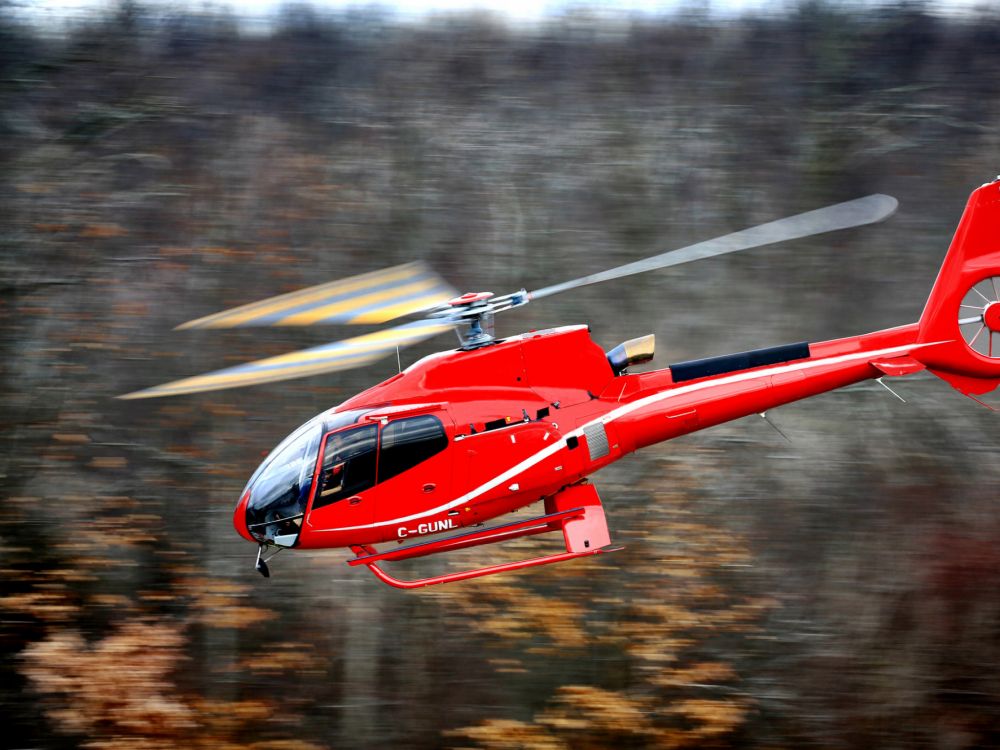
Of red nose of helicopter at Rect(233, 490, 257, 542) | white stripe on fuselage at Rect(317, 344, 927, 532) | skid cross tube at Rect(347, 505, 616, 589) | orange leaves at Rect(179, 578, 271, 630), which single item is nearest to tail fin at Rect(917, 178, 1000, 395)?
white stripe on fuselage at Rect(317, 344, 927, 532)

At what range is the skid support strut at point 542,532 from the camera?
7527mm

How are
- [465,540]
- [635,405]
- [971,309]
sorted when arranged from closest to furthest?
[465,540], [635,405], [971,309]

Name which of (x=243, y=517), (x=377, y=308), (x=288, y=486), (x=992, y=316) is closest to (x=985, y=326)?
(x=992, y=316)

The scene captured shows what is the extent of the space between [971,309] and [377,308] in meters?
5.25

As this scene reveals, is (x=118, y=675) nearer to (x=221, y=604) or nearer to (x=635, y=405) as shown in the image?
(x=221, y=604)

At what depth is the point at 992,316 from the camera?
325 inches

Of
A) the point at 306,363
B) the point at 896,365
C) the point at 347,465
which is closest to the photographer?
the point at 306,363

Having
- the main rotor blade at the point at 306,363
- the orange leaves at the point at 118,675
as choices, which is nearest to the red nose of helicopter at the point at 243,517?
the main rotor blade at the point at 306,363

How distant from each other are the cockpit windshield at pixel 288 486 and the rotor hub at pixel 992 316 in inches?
208

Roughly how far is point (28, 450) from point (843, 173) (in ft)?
38.6

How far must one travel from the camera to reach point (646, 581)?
1230 centimetres

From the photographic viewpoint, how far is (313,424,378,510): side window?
285 inches

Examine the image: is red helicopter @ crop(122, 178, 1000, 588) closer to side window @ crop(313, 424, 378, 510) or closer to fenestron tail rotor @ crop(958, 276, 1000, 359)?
side window @ crop(313, 424, 378, 510)

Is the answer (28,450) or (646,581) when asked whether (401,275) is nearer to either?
(646,581)
